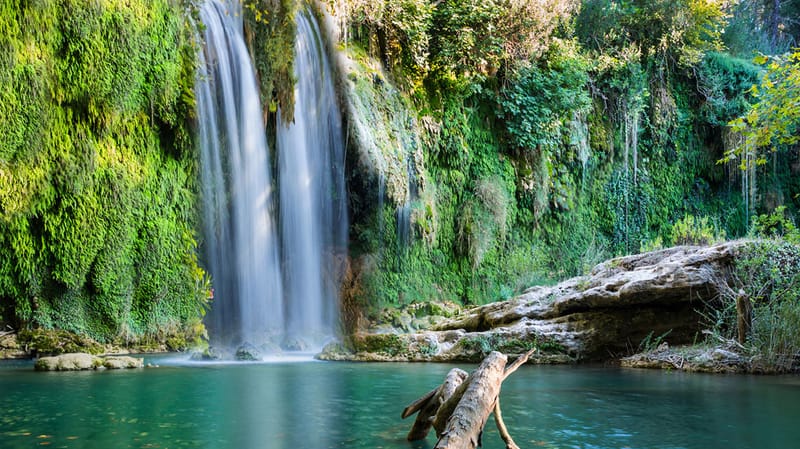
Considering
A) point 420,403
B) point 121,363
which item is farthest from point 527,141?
point 420,403

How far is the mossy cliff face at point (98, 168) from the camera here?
33.3ft

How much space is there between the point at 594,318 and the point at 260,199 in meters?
6.31

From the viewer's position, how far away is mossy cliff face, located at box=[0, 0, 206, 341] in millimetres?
10164

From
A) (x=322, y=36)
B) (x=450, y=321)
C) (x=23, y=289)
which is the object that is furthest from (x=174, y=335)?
(x=322, y=36)

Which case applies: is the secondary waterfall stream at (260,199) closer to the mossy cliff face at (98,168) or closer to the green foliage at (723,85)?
the mossy cliff face at (98,168)

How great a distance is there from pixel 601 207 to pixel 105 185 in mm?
13977

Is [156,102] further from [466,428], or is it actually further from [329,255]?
[466,428]

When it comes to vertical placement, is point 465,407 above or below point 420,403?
above

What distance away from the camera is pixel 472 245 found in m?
16.5

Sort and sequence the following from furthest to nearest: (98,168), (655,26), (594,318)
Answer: (655,26) < (98,168) < (594,318)

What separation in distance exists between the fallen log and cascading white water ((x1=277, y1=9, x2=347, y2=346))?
28.3 ft

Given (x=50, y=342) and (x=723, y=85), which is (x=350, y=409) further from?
(x=723, y=85)

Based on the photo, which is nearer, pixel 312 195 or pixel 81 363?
pixel 81 363

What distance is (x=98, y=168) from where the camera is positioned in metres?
11.0
